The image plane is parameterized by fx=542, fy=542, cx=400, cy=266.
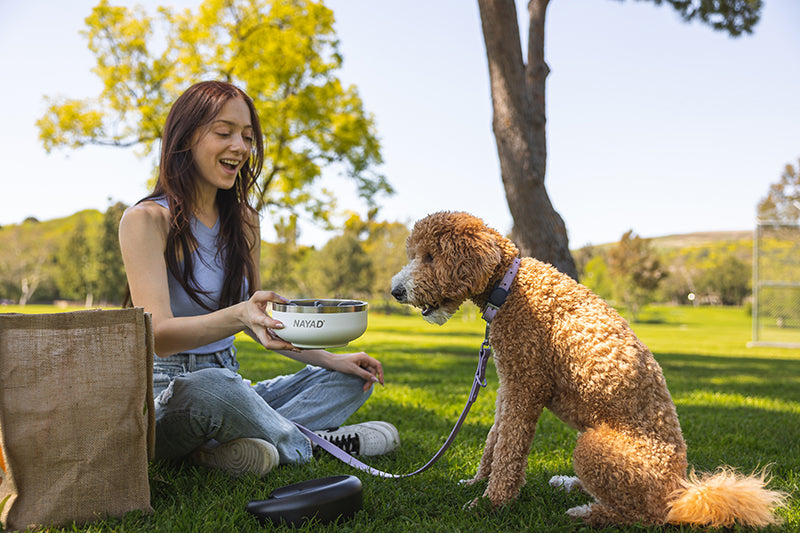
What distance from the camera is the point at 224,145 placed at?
2621mm

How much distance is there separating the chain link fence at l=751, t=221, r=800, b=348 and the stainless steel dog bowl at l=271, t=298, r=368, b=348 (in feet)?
51.6

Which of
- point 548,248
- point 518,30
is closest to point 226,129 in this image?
point 548,248

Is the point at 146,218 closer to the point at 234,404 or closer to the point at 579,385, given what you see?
the point at 234,404

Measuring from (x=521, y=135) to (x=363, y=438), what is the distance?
491 cm

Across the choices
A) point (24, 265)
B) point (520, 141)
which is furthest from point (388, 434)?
point (24, 265)

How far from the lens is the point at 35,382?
185cm

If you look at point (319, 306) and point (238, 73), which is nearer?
point (319, 306)

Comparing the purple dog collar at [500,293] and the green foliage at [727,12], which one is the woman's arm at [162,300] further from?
the green foliage at [727,12]

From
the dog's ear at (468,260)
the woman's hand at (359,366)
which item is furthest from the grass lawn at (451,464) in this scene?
the dog's ear at (468,260)

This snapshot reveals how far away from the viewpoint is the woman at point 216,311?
2332 mm

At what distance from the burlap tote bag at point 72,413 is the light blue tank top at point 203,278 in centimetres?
62

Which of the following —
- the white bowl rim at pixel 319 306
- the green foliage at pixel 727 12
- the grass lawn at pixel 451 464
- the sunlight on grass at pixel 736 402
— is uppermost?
the green foliage at pixel 727 12

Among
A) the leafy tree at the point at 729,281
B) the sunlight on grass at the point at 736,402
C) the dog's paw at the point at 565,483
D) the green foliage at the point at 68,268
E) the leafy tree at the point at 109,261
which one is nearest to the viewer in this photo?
the dog's paw at the point at 565,483

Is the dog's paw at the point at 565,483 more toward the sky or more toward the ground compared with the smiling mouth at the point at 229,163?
more toward the ground
